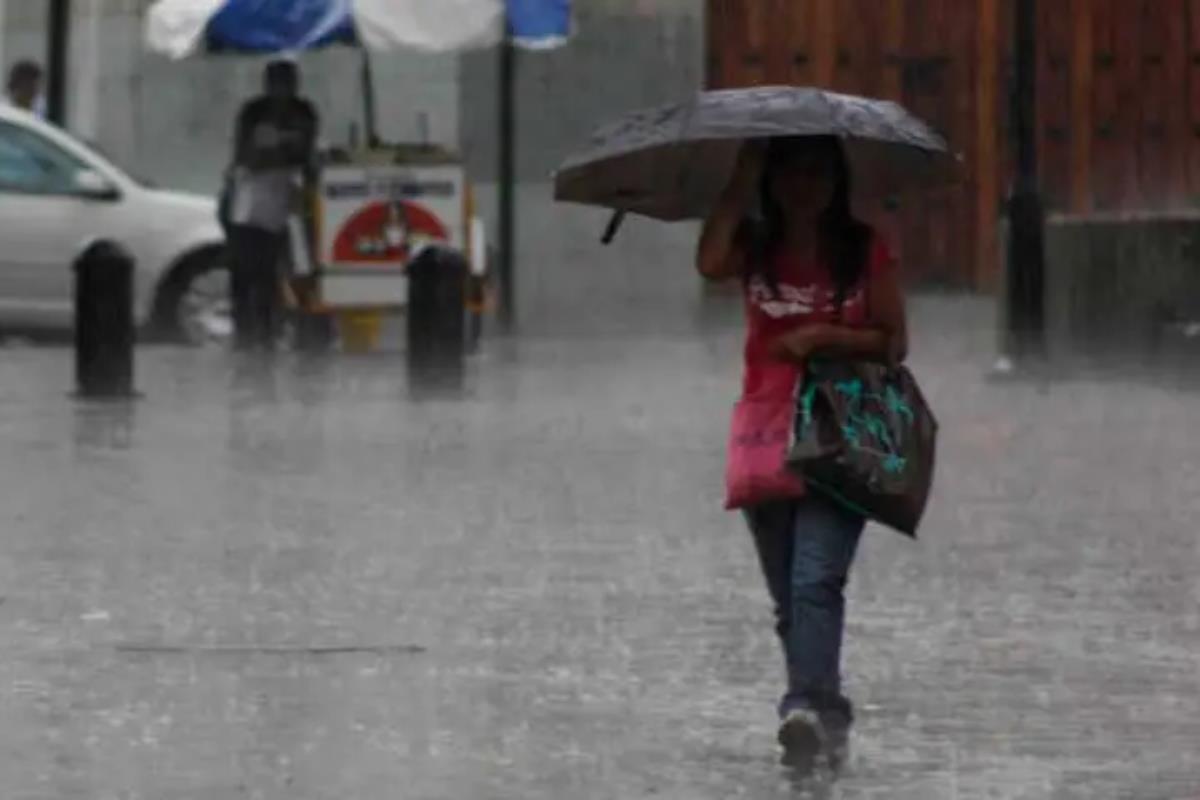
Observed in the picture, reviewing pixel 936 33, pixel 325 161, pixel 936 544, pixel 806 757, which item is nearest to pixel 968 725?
pixel 806 757

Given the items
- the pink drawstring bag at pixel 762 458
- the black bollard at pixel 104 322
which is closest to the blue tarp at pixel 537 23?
the black bollard at pixel 104 322

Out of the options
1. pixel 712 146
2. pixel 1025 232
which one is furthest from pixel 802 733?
pixel 1025 232

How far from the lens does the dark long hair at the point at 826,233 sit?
346 inches

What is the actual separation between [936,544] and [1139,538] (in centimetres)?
66

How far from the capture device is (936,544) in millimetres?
13336

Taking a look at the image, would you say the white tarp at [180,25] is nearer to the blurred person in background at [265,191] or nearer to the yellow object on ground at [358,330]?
the blurred person in background at [265,191]

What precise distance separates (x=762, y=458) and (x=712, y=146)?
2.24 feet

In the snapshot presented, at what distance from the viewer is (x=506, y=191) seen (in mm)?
27188

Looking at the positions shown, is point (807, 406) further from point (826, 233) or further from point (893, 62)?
point (893, 62)

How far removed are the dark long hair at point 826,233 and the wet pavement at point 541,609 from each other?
1.02 meters

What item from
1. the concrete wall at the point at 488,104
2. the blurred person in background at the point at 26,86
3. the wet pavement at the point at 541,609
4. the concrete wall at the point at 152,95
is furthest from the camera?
the concrete wall at the point at 152,95

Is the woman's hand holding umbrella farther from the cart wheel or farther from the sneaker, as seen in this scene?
the cart wheel

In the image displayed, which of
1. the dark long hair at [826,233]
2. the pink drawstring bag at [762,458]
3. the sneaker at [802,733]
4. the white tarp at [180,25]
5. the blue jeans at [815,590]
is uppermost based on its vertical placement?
the white tarp at [180,25]

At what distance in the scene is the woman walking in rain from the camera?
8773 mm
